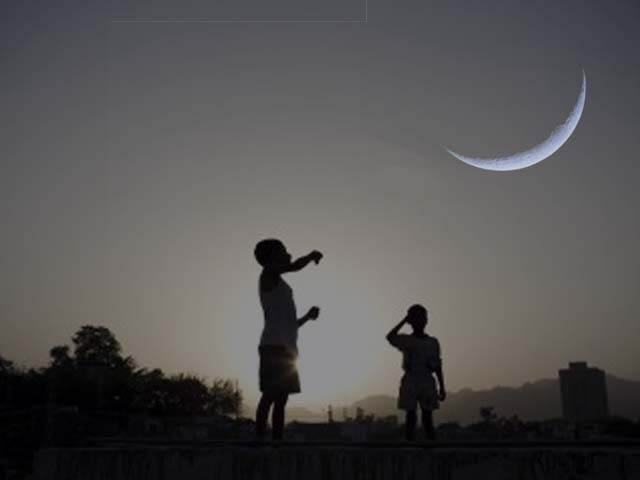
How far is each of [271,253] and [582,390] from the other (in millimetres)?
91913

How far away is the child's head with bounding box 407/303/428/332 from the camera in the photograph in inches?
254

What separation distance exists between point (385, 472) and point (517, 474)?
1.83ft

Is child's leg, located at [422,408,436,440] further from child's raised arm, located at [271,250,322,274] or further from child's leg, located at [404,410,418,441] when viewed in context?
child's raised arm, located at [271,250,322,274]

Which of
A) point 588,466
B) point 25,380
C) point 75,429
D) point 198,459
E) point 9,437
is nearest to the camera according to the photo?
point 588,466

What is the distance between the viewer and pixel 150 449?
3.21 m

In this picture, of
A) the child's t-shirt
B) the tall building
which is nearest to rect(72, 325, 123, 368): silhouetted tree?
the tall building

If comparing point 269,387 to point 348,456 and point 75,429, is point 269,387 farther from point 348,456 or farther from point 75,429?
point 75,429

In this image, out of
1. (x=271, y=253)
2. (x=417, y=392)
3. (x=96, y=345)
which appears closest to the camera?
(x=271, y=253)

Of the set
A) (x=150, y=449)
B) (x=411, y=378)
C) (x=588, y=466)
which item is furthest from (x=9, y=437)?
(x=588, y=466)

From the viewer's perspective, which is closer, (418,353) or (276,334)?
(276,334)

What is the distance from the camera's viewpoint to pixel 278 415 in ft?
14.1

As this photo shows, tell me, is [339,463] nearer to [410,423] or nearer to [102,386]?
[410,423]

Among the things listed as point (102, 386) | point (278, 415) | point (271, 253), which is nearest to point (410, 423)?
point (278, 415)

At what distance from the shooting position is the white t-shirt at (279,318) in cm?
439
